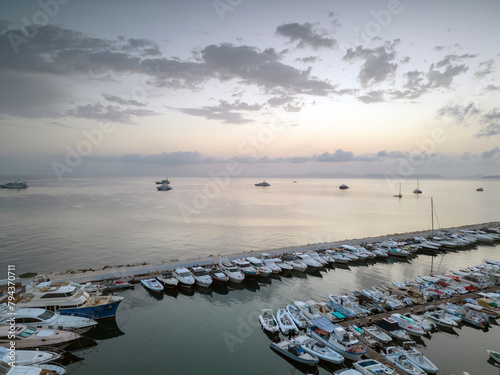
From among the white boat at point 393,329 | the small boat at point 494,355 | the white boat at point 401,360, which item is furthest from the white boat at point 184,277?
the small boat at point 494,355

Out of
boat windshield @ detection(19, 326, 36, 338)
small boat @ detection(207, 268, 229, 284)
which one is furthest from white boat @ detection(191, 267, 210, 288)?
boat windshield @ detection(19, 326, 36, 338)

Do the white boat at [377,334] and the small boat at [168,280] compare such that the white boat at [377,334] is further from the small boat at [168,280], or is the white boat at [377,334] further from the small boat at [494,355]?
the small boat at [168,280]

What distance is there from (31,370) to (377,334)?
2279 centimetres

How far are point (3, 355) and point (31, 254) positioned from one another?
36.3 metres

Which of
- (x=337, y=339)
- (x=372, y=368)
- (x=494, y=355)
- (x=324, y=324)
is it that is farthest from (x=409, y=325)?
(x=372, y=368)

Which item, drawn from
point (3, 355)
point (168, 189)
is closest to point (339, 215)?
point (3, 355)

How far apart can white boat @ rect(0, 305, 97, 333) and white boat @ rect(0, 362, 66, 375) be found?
4450mm

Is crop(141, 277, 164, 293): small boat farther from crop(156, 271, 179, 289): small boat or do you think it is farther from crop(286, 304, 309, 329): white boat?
crop(286, 304, 309, 329): white boat

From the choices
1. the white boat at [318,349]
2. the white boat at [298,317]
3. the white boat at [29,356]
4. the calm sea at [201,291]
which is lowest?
the calm sea at [201,291]

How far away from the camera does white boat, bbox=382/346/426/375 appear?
55.1ft

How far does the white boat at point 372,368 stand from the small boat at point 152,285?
67.1 ft

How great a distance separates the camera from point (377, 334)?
2089cm

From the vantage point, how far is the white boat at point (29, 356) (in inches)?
608

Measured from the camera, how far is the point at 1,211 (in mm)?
85562
